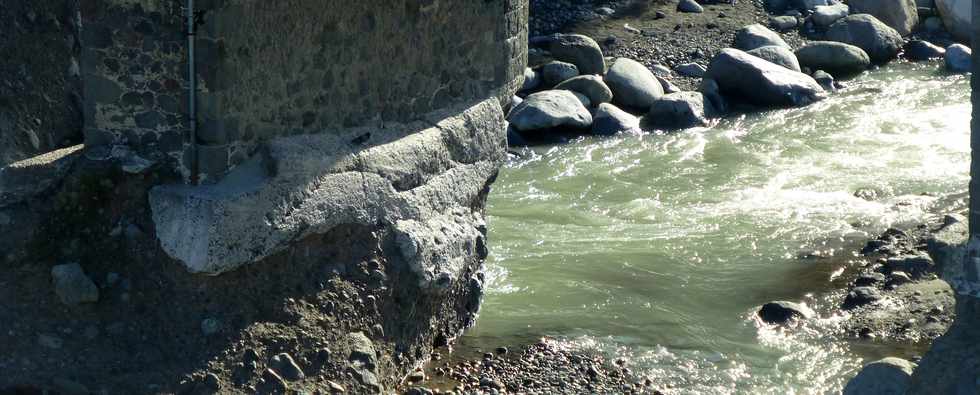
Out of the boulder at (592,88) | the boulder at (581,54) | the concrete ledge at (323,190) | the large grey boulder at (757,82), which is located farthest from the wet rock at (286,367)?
the large grey boulder at (757,82)

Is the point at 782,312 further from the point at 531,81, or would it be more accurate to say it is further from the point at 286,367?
the point at 531,81

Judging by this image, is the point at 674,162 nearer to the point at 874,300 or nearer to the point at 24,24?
the point at 874,300

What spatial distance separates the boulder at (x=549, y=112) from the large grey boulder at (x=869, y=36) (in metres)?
4.77

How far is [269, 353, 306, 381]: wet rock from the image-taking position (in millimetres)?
6824

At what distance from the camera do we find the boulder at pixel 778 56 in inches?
640

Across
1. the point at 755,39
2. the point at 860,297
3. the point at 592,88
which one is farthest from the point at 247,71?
the point at 755,39

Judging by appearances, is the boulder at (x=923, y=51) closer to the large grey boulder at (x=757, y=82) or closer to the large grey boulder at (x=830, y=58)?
the large grey boulder at (x=830, y=58)

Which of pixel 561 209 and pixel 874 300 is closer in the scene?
pixel 874 300

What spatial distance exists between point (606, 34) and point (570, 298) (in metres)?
8.50

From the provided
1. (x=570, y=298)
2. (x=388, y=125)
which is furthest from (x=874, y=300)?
(x=388, y=125)

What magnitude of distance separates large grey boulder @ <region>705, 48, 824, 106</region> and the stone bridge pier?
871 centimetres

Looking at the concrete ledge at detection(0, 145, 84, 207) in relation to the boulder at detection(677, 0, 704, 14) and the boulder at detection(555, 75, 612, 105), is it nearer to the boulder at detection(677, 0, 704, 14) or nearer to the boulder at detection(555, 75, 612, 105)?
the boulder at detection(555, 75, 612, 105)

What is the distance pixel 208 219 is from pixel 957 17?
14148 millimetres

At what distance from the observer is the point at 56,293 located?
6.75 metres
